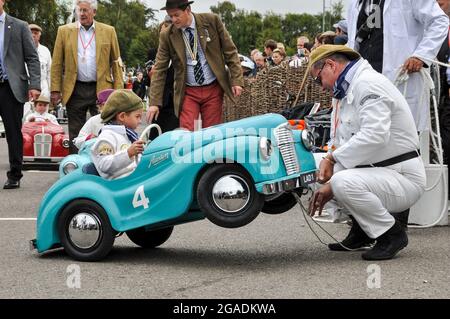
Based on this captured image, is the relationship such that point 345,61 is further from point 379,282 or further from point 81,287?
point 81,287

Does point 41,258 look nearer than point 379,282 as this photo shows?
No

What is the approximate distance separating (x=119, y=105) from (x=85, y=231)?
0.92 metres

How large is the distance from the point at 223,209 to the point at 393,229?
1139mm

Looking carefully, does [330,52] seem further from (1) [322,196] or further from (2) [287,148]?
(1) [322,196]

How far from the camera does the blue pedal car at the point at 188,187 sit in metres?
5.62

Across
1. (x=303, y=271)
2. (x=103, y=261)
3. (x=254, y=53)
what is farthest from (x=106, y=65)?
(x=254, y=53)

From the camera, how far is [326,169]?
599cm

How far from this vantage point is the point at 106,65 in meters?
10.6

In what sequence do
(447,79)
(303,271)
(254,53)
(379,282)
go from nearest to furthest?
(379,282) < (303,271) < (447,79) < (254,53)

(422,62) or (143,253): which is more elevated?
(422,62)

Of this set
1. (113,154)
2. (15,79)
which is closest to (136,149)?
(113,154)

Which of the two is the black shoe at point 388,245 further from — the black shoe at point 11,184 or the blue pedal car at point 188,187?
the black shoe at point 11,184

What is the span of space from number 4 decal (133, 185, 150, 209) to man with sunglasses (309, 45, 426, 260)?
3.37ft

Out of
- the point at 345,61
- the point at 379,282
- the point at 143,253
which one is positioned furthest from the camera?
the point at 143,253
